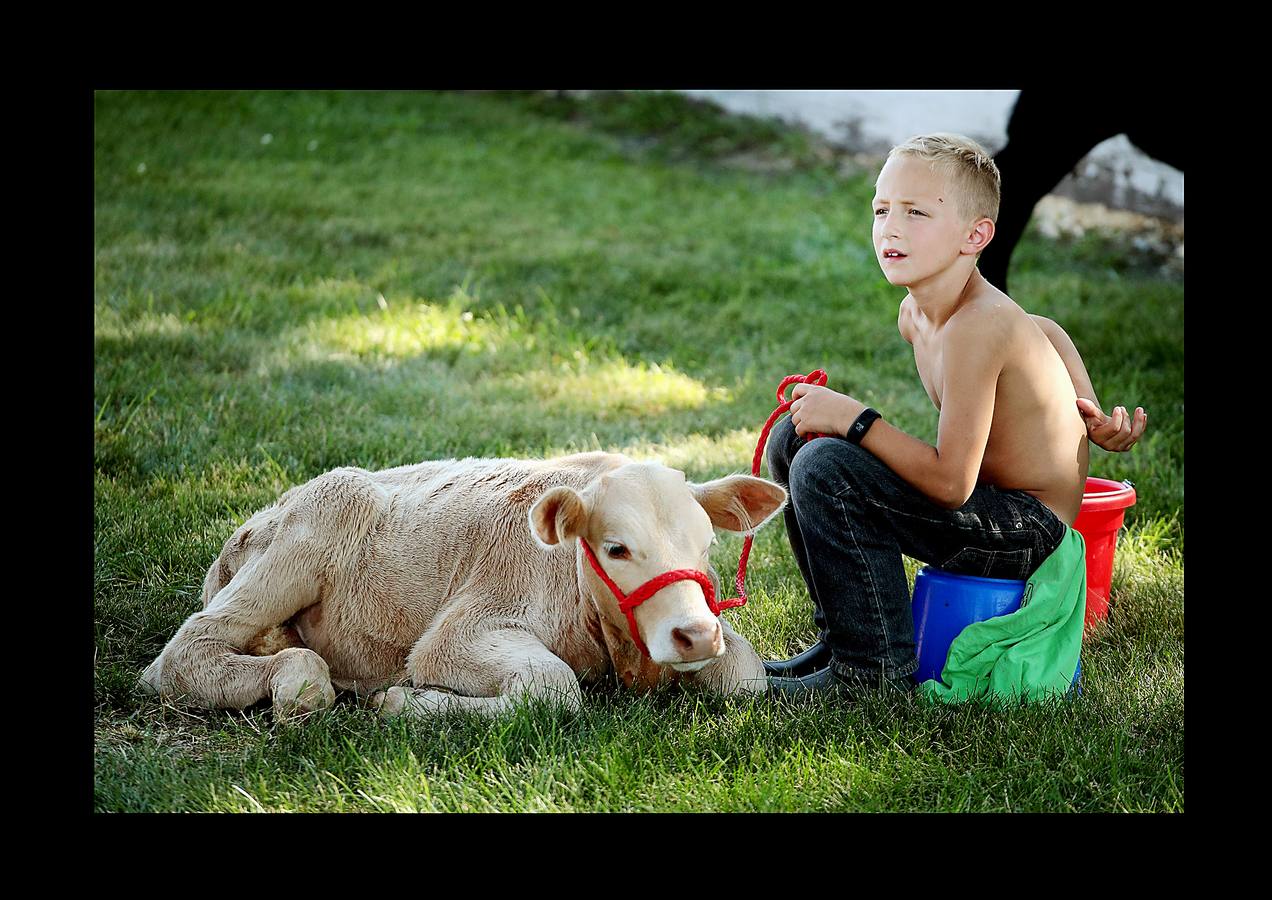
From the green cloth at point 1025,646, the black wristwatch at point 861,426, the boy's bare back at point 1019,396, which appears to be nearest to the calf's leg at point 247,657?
the black wristwatch at point 861,426

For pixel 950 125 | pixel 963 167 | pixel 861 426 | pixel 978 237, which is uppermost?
pixel 950 125

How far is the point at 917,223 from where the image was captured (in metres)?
3.57

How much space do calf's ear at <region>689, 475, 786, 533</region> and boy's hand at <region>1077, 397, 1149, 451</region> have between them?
981 mm

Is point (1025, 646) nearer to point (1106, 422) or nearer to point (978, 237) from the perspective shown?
point (1106, 422)

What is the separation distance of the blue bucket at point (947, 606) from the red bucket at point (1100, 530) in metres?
0.48

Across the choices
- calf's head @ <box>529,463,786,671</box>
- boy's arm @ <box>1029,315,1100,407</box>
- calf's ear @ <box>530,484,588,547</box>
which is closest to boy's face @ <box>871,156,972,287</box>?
boy's arm @ <box>1029,315,1100,407</box>

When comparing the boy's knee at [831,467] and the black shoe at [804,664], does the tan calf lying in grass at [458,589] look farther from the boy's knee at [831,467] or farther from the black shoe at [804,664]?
the black shoe at [804,664]

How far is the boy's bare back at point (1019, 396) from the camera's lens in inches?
138

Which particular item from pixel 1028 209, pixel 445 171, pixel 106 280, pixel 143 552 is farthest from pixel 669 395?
pixel 445 171

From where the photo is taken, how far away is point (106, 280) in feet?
27.6

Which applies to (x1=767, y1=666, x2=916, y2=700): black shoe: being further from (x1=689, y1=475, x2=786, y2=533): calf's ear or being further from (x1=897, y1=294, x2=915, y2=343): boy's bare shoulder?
(x1=897, y1=294, x2=915, y2=343): boy's bare shoulder

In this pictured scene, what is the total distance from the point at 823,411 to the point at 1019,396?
0.55 meters

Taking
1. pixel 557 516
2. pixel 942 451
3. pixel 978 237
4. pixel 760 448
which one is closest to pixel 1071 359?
pixel 978 237

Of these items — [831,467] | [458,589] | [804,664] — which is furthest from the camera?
[804,664]
